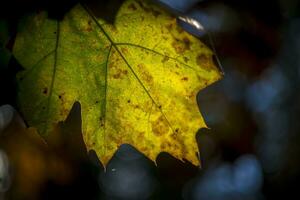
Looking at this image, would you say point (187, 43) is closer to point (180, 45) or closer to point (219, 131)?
point (180, 45)

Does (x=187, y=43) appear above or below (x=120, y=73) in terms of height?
above

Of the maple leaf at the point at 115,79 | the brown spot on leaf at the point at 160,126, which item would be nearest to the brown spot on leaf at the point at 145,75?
the maple leaf at the point at 115,79

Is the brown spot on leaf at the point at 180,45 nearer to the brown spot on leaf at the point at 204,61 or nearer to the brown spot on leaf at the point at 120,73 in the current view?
the brown spot on leaf at the point at 204,61

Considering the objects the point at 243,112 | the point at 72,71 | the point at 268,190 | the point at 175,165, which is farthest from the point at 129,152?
the point at 72,71

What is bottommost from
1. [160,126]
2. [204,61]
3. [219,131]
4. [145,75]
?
[219,131]

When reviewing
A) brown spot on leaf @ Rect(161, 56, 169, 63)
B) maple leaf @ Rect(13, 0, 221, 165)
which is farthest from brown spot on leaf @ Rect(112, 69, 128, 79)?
brown spot on leaf @ Rect(161, 56, 169, 63)

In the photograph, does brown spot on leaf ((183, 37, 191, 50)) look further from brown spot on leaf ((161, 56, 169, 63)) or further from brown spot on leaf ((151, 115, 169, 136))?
brown spot on leaf ((151, 115, 169, 136))

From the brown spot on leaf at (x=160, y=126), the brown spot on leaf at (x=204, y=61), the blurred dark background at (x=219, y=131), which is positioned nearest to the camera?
the brown spot on leaf at (x=204, y=61)

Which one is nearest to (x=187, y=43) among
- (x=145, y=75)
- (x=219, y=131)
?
(x=145, y=75)
